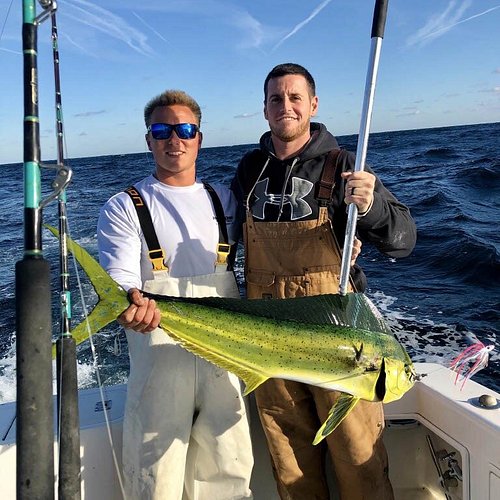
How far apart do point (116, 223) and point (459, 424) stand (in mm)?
2035

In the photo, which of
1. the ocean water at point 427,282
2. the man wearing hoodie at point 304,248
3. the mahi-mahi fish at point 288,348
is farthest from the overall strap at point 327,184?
the ocean water at point 427,282

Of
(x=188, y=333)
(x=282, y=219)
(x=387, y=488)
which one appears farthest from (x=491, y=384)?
(x=188, y=333)

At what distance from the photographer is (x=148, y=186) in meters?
2.75

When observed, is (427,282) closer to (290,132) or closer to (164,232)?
(290,132)

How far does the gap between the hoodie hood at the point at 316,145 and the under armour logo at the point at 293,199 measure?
15 centimetres

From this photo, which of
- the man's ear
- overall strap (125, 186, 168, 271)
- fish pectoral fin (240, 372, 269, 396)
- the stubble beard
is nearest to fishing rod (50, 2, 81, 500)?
overall strap (125, 186, 168, 271)

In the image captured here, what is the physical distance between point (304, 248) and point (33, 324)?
4.71ft

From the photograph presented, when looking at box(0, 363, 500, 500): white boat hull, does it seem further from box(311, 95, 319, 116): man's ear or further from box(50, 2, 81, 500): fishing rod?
box(311, 95, 319, 116): man's ear

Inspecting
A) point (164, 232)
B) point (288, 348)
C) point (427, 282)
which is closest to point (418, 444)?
point (288, 348)

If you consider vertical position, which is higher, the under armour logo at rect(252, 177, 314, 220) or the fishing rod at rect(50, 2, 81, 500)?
the under armour logo at rect(252, 177, 314, 220)

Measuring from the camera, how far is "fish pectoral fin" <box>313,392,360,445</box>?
7.38 feet

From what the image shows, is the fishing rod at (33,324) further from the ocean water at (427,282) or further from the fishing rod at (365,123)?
the fishing rod at (365,123)

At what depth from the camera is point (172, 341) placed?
258cm

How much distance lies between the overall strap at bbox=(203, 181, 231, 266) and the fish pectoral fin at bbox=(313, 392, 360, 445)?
0.93 meters
